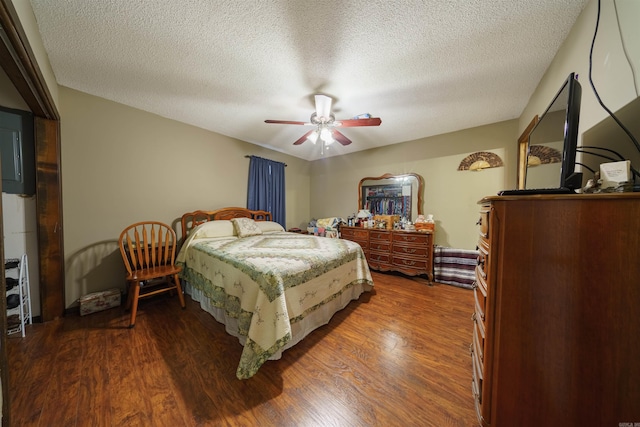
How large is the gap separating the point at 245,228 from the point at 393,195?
261 centimetres

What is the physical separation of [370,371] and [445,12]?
2.40 m

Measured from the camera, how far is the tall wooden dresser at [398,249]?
305cm

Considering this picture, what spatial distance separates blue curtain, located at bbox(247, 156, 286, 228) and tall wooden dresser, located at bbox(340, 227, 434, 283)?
1.59 metres

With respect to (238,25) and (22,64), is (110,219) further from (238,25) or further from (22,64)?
(238,25)

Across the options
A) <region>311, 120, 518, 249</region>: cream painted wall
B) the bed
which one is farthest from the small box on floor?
<region>311, 120, 518, 249</region>: cream painted wall

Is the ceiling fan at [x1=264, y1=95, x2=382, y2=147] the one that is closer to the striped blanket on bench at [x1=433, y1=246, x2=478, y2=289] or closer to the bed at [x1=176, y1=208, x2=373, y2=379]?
the bed at [x1=176, y1=208, x2=373, y2=379]

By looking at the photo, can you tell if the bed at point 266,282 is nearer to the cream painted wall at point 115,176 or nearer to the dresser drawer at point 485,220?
the cream painted wall at point 115,176

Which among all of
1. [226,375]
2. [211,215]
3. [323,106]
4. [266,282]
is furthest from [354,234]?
[226,375]

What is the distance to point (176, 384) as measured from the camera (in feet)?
4.32

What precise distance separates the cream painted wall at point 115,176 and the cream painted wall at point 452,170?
289 centimetres

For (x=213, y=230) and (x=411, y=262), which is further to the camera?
(x=411, y=262)

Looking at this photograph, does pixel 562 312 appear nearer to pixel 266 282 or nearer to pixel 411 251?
pixel 266 282

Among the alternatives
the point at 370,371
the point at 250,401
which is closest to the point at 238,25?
the point at 250,401

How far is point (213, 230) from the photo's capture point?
2.76m
